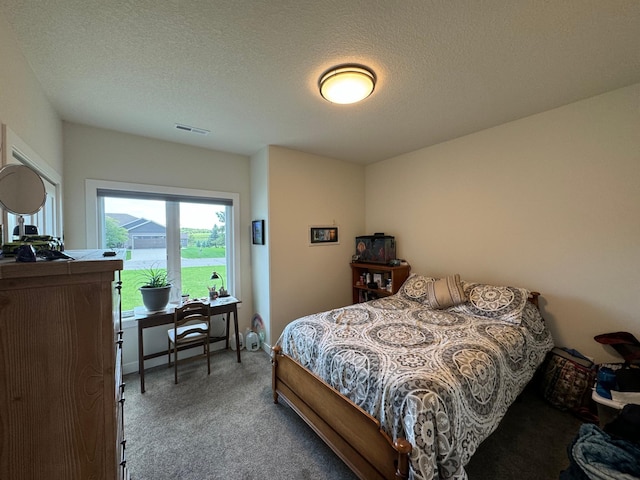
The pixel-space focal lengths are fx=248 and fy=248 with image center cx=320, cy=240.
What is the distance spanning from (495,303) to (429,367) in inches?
53.3

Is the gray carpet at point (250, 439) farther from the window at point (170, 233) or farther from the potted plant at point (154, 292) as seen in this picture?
the window at point (170, 233)

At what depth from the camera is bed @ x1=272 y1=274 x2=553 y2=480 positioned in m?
1.29

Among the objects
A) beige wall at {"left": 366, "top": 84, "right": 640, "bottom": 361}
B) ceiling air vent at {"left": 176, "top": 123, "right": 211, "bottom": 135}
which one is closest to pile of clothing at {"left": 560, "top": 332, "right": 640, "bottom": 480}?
beige wall at {"left": 366, "top": 84, "right": 640, "bottom": 361}

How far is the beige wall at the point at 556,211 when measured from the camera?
6.66 feet

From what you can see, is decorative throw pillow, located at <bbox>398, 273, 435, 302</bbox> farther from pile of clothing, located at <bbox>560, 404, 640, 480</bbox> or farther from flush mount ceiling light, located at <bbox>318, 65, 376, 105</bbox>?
flush mount ceiling light, located at <bbox>318, 65, 376, 105</bbox>

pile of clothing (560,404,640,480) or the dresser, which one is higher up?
the dresser

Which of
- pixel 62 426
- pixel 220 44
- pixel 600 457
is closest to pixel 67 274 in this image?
pixel 62 426

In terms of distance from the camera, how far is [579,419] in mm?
2023

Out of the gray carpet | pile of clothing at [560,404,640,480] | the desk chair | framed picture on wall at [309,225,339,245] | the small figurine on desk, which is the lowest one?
the gray carpet

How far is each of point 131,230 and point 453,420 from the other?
347 centimetres

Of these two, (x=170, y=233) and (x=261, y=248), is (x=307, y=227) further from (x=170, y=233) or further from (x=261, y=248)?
(x=170, y=233)

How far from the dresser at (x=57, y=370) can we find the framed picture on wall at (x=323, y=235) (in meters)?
2.75

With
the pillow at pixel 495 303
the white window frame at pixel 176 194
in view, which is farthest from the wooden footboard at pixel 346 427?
the white window frame at pixel 176 194

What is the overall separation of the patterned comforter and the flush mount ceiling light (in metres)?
1.85
